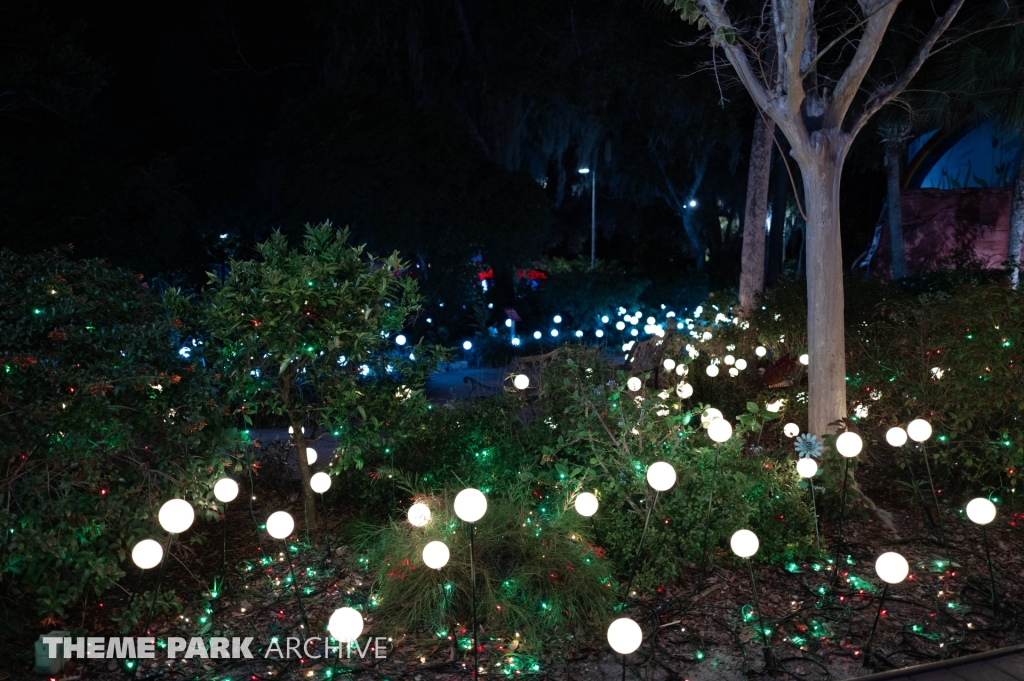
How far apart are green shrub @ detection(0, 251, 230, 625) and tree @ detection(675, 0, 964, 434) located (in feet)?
13.8

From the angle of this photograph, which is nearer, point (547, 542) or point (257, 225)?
point (547, 542)

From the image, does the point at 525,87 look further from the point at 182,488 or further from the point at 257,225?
the point at 182,488

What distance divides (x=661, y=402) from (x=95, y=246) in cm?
1031

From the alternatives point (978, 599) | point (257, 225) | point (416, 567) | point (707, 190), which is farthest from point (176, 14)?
point (978, 599)

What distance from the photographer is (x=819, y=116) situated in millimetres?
5730

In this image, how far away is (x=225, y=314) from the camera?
15.3 ft

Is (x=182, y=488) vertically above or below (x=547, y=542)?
above

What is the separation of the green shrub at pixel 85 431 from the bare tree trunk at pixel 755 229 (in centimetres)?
950

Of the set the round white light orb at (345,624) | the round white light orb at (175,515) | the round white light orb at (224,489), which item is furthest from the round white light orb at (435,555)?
the round white light orb at (224,489)

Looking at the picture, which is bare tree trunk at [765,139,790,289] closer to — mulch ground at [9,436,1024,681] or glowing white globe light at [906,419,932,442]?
glowing white globe light at [906,419,932,442]

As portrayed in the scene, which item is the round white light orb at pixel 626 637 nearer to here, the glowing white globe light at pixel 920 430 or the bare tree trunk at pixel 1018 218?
the glowing white globe light at pixel 920 430

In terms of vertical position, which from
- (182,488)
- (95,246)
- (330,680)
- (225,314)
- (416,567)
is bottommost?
(330,680)

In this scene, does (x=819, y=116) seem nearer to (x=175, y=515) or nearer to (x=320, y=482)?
(x=320, y=482)

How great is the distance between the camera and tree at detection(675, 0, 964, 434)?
18.0ft
